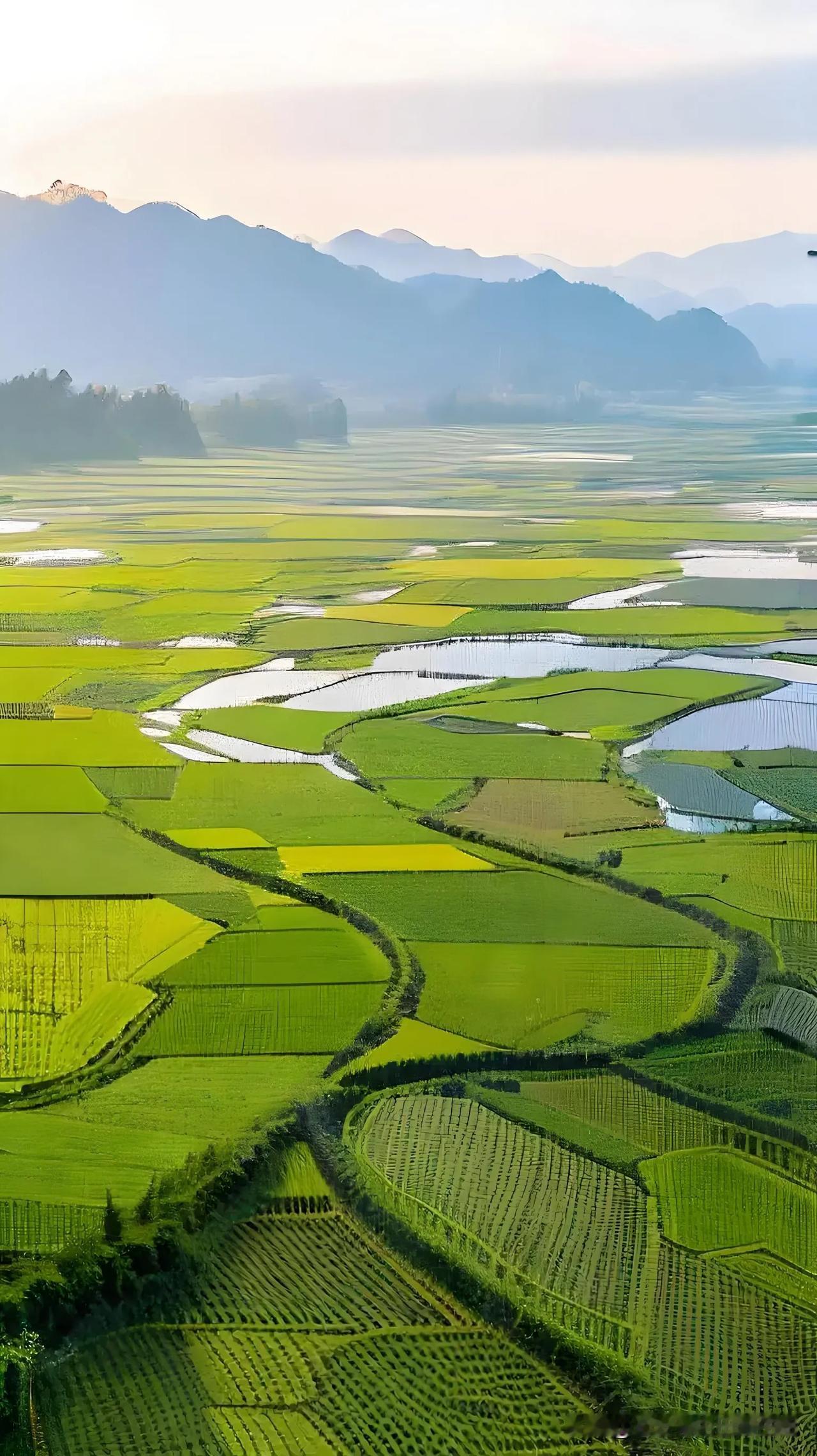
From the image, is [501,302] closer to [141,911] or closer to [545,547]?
[545,547]

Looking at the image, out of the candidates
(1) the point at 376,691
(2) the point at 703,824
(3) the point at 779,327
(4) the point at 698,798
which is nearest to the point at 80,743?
(1) the point at 376,691

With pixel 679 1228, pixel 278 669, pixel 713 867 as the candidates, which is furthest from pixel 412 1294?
pixel 278 669

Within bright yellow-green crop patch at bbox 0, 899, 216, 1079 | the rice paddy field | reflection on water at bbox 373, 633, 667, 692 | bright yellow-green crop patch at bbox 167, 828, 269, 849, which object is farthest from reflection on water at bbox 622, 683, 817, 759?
bright yellow-green crop patch at bbox 0, 899, 216, 1079

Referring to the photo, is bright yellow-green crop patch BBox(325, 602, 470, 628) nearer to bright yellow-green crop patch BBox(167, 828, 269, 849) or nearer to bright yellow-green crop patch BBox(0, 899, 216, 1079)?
bright yellow-green crop patch BBox(167, 828, 269, 849)

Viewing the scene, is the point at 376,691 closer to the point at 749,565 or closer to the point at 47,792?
the point at 47,792

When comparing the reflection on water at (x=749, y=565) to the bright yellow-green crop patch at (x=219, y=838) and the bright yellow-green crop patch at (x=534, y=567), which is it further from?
the bright yellow-green crop patch at (x=219, y=838)

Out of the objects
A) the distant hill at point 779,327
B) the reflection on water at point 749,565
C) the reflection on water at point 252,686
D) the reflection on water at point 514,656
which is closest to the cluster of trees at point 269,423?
the reflection on water at point 749,565
